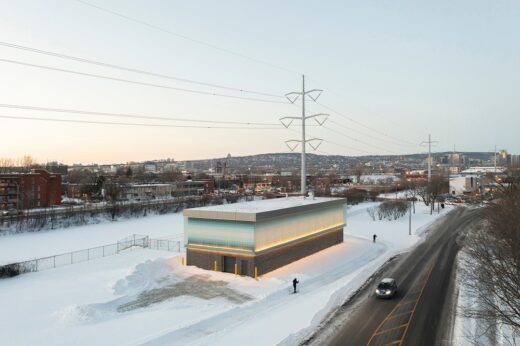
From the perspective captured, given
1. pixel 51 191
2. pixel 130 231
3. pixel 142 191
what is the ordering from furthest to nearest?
pixel 142 191, pixel 51 191, pixel 130 231

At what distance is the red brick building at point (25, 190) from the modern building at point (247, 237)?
68.0 metres

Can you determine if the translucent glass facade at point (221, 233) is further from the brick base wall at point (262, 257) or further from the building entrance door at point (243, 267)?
the building entrance door at point (243, 267)

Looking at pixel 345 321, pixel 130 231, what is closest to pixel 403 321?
pixel 345 321

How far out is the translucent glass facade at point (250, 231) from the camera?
1134 inches

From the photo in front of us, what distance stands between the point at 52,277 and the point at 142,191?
100740mm

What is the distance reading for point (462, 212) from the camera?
69.6m

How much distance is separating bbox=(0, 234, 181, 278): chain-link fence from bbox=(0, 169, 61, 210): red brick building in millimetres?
53316

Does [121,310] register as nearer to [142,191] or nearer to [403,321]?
[403,321]

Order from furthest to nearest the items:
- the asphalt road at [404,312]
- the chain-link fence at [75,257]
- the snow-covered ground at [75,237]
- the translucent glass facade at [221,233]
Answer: the snow-covered ground at [75,237], the chain-link fence at [75,257], the translucent glass facade at [221,233], the asphalt road at [404,312]

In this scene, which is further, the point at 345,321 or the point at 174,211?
the point at 174,211

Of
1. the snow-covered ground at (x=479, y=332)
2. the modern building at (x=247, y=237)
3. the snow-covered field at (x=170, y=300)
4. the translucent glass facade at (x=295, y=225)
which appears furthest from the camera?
the translucent glass facade at (x=295, y=225)

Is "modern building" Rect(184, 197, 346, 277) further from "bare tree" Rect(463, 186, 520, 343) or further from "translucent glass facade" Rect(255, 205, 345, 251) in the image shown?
"bare tree" Rect(463, 186, 520, 343)

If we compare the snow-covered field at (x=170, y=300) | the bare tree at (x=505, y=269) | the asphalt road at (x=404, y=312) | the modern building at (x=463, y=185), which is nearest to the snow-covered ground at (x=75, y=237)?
the snow-covered field at (x=170, y=300)

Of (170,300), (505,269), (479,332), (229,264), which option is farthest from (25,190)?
(505,269)
